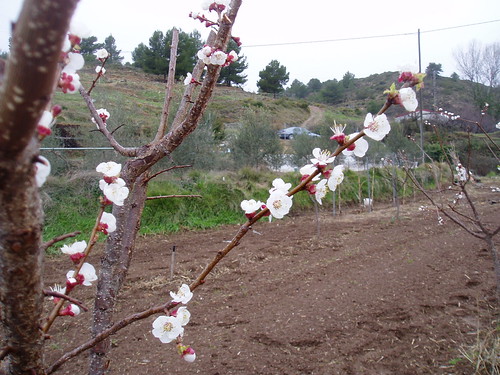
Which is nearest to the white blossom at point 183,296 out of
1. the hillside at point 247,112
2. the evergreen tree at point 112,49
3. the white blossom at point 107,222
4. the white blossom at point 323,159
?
the white blossom at point 107,222

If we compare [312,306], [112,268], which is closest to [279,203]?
[112,268]

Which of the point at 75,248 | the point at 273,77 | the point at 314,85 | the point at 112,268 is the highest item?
the point at 314,85

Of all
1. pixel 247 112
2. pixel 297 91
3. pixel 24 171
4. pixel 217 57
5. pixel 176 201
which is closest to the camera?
pixel 24 171

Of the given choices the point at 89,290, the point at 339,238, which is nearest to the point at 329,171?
the point at 89,290

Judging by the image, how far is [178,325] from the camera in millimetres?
940

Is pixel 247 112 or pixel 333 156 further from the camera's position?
pixel 247 112

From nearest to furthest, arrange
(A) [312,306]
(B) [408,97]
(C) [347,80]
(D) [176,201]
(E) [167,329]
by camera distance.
Result: (B) [408,97] → (E) [167,329] → (A) [312,306] → (D) [176,201] → (C) [347,80]

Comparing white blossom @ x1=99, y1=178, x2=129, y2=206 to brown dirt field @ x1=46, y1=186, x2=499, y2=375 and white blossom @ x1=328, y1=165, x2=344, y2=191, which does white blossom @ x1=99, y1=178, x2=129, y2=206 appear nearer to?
white blossom @ x1=328, y1=165, x2=344, y2=191

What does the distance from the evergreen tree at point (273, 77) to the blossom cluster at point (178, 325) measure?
37.1 m

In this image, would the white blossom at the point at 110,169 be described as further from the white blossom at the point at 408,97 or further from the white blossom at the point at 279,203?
the white blossom at the point at 408,97

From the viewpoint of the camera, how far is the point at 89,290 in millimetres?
4402

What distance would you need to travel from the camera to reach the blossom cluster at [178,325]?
2.98 feet

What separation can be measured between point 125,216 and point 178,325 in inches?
16.3

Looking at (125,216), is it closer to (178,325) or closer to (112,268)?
(112,268)
